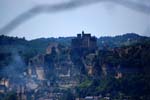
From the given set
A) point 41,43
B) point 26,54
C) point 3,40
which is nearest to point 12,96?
point 26,54

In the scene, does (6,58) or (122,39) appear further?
(122,39)

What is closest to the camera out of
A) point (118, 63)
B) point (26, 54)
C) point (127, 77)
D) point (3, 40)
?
point (127, 77)

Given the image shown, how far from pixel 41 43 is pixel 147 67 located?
12788mm

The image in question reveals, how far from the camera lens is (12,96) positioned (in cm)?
2042

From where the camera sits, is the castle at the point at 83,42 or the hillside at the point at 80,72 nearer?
the hillside at the point at 80,72

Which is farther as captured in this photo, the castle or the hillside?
the castle

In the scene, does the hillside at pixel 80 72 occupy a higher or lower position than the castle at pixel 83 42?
lower

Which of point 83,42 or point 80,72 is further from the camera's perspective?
point 83,42

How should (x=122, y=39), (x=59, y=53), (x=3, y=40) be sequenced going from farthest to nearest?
(x=122, y=39)
(x=3, y=40)
(x=59, y=53)

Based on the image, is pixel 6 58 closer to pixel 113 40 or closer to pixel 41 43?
pixel 41 43

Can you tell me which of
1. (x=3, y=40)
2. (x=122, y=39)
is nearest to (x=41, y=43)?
(x=3, y=40)

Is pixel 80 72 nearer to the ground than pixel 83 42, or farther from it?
nearer to the ground

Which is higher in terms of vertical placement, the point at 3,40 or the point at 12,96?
the point at 3,40

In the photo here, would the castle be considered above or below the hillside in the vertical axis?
above
